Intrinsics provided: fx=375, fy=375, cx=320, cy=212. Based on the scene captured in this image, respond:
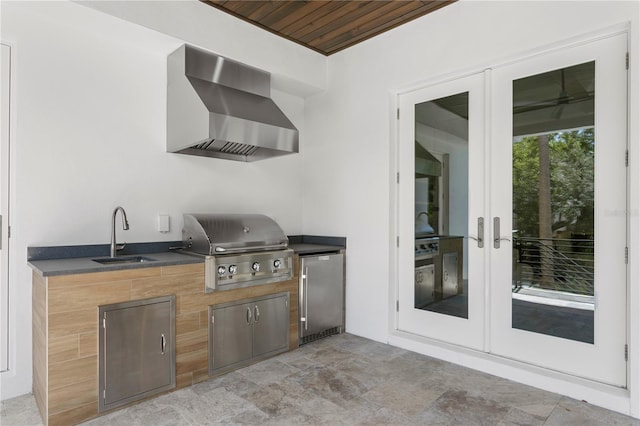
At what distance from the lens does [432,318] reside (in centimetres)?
334

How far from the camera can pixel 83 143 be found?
2.82 metres

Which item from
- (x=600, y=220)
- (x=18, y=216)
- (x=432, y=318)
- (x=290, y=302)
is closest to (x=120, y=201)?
(x=18, y=216)

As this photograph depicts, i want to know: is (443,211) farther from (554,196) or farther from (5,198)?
(5,198)

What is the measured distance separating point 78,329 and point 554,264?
3.16 meters

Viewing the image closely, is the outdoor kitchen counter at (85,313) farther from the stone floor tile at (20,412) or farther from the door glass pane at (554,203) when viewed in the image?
the door glass pane at (554,203)

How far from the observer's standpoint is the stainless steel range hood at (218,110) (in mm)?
2891

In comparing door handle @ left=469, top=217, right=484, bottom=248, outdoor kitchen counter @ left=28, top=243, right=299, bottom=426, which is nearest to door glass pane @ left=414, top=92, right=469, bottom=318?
door handle @ left=469, top=217, right=484, bottom=248

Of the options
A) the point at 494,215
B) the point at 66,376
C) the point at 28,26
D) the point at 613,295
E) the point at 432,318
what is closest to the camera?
the point at 66,376

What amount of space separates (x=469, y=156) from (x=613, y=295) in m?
1.38

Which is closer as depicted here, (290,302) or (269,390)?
(269,390)

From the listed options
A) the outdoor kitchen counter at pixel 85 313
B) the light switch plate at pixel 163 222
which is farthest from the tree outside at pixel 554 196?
the light switch plate at pixel 163 222

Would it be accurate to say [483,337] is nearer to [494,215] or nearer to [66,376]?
[494,215]

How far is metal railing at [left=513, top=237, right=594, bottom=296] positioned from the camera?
255 centimetres

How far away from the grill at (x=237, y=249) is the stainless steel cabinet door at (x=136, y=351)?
431 millimetres
